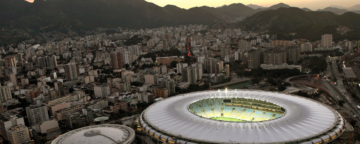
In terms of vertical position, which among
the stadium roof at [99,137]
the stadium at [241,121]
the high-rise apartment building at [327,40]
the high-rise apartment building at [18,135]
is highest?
the high-rise apartment building at [327,40]

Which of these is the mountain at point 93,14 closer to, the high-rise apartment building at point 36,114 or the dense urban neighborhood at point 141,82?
the dense urban neighborhood at point 141,82

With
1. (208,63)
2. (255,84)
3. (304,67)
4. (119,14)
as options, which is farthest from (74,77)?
(119,14)

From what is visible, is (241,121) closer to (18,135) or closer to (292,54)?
(18,135)

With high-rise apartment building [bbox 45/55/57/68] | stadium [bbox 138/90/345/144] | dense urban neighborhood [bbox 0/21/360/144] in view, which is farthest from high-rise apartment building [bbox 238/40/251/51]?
stadium [bbox 138/90/345/144]

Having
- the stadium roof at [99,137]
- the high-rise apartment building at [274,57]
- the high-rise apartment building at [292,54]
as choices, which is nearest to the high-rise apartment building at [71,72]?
the stadium roof at [99,137]

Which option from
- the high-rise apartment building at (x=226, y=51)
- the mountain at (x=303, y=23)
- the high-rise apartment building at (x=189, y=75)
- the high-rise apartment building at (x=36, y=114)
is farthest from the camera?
the mountain at (x=303, y=23)

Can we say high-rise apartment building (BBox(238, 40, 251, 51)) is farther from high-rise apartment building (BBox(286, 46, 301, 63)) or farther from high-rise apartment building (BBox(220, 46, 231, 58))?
high-rise apartment building (BBox(286, 46, 301, 63))

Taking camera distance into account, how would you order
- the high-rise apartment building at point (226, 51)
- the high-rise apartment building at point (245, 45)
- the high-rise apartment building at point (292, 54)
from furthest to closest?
the high-rise apartment building at point (245, 45), the high-rise apartment building at point (226, 51), the high-rise apartment building at point (292, 54)

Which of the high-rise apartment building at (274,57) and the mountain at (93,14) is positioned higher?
the mountain at (93,14)
